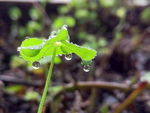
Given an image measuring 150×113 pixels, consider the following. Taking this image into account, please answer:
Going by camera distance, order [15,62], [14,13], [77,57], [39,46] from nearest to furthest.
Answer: [39,46] < [15,62] < [77,57] < [14,13]

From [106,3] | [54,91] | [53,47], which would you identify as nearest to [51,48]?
[53,47]

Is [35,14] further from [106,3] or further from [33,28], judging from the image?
[106,3]

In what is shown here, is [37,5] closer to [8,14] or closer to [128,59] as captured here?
[8,14]

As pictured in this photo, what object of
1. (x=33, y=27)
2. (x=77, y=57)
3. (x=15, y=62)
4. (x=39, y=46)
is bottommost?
(x=39, y=46)

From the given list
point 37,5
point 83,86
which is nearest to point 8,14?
point 37,5

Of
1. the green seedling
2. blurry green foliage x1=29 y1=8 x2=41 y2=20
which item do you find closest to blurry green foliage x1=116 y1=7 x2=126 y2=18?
blurry green foliage x1=29 y1=8 x2=41 y2=20

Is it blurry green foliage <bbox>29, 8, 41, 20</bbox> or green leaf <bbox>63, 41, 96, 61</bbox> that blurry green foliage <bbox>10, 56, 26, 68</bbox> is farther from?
green leaf <bbox>63, 41, 96, 61</bbox>

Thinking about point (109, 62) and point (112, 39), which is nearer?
point (109, 62)
